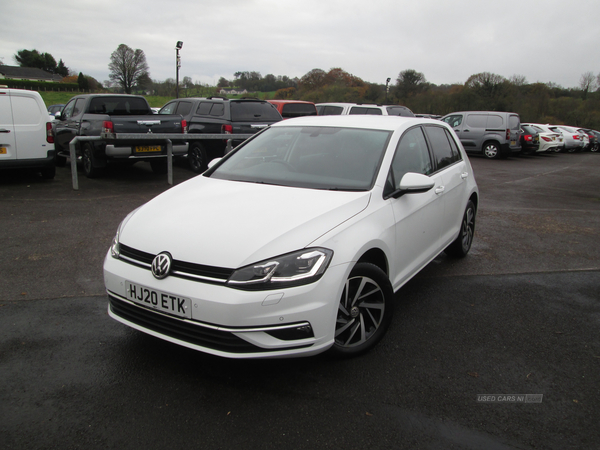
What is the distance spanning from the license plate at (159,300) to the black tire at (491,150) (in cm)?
1981

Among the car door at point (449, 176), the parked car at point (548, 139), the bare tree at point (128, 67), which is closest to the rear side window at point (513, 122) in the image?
the parked car at point (548, 139)

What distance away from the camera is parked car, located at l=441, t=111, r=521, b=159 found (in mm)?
19641

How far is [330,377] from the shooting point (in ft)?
9.84

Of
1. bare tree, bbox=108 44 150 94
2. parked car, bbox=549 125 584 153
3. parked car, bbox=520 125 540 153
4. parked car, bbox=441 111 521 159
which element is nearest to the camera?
parked car, bbox=441 111 521 159

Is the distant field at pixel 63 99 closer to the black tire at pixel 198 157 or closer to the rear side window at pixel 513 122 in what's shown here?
the rear side window at pixel 513 122

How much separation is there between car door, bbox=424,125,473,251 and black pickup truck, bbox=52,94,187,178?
22.4ft

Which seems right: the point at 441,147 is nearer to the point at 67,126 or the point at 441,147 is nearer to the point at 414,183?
the point at 414,183

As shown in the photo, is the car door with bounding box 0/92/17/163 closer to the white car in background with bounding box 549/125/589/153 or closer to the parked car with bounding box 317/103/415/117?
the parked car with bounding box 317/103/415/117

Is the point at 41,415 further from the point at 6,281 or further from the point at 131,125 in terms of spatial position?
the point at 131,125

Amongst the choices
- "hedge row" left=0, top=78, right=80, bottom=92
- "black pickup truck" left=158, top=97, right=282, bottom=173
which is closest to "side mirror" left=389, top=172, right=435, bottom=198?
"black pickup truck" left=158, top=97, right=282, bottom=173

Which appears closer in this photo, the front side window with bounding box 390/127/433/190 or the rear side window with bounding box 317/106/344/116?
the front side window with bounding box 390/127/433/190

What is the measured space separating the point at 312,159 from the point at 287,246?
1.39 metres

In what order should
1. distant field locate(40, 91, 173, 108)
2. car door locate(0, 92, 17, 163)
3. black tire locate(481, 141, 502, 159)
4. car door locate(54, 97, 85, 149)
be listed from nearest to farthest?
car door locate(0, 92, 17, 163), car door locate(54, 97, 85, 149), black tire locate(481, 141, 502, 159), distant field locate(40, 91, 173, 108)

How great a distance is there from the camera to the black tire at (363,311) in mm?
3051
